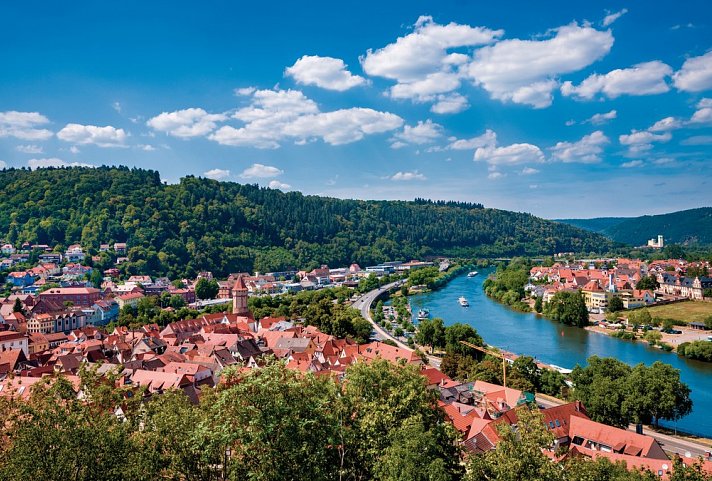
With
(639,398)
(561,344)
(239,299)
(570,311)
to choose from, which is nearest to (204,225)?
(239,299)

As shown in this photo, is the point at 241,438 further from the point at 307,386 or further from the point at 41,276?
the point at 41,276

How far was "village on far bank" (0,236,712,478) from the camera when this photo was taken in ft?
52.9

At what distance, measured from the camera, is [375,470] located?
10.2 meters

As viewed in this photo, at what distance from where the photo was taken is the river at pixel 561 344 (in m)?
24.0

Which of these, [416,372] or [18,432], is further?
[416,372]

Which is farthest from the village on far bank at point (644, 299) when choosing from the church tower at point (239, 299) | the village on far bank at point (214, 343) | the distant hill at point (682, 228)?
the distant hill at point (682, 228)

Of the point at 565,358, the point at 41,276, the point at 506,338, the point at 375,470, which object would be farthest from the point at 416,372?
the point at 41,276

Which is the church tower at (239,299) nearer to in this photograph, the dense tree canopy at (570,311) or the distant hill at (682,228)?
the dense tree canopy at (570,311)

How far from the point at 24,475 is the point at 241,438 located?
2.99 m

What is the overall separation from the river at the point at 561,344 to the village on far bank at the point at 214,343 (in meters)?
6.64

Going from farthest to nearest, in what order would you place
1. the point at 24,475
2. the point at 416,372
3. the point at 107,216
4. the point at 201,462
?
the point at 107,216
the point at 416,372
the point at 201,462
the point at 24,475

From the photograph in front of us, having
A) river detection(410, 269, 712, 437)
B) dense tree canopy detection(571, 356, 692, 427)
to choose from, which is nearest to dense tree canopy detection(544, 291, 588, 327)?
river detection(410, 269, 712, 437)

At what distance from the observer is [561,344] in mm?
35688

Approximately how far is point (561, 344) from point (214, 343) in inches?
874
